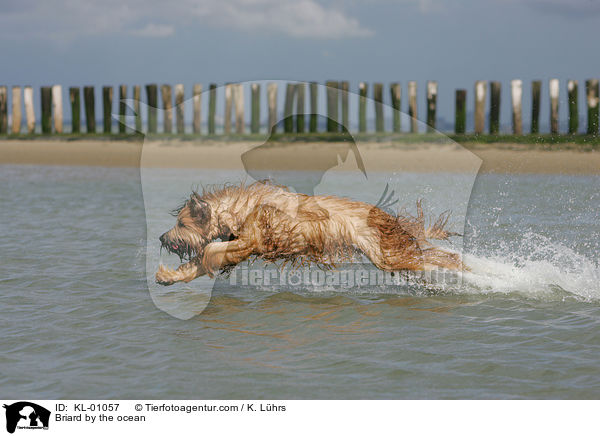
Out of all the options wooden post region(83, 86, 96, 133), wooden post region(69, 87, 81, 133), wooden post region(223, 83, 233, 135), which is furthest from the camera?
wooden post region(69, 87, 81, 133)

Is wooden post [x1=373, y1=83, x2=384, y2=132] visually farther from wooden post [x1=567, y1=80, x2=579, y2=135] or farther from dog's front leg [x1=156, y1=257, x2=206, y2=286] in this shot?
dog's front leg [x1=156, y1=257, x2=206, y2=286]

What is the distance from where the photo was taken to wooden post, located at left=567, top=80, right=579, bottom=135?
64.7ft

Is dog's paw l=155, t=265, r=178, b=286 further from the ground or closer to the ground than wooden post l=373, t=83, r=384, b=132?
closer to the ground

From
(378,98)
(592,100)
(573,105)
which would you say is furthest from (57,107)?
(592,100)

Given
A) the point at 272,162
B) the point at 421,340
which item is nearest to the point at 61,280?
the point at 421,340

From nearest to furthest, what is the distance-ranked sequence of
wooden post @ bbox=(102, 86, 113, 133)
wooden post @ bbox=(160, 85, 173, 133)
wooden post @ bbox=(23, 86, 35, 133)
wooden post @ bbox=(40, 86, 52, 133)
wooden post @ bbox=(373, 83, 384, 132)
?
1. wooden post @ bbox=(373, 83, 384, 132)
2. wooden post @ bbox=(160, 85, 173, 133)
3. wooden post @ bbox=(102, 86, 113, 133)
4. wooden post @ bbox=(40, 86, 52, 133)
5. wooden post @ bbox=(23, 86, 35, 133)

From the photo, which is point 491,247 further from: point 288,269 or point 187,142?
point 187,142

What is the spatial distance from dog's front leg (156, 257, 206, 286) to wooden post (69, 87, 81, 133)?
18938 millimetres

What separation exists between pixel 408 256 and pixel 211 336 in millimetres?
1937

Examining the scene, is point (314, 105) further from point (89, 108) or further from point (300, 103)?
point (89, 108)

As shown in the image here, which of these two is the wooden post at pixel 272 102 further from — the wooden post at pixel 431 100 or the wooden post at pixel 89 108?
the wooden post at pixel 89 108
